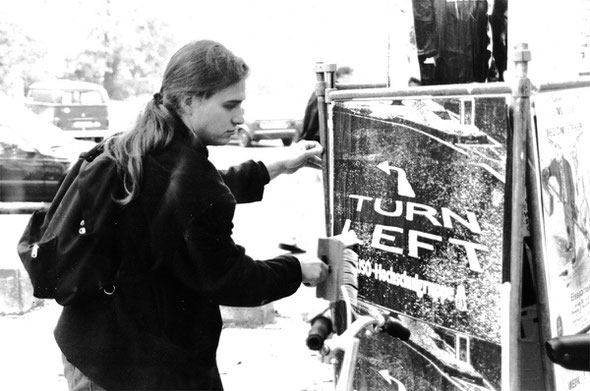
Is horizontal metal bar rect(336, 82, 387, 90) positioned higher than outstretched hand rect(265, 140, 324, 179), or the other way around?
horizontal metal bar rect(336, 82, 387, 90)

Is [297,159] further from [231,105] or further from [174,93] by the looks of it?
[174,93]

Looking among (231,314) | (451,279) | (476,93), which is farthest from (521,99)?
(231,314)

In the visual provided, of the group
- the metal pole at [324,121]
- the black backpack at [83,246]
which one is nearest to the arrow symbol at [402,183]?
the metal pole at [324,121]

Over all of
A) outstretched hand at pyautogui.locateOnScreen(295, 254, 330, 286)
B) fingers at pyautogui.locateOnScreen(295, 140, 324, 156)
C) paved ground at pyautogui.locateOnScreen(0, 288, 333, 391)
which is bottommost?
paved ground at pyautogui.locateOnScreen(0, 288, 333, 391)

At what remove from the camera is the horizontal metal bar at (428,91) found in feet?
8.52

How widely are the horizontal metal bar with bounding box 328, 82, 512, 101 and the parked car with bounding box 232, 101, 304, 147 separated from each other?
598 inches

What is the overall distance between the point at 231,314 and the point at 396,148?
3.09 m

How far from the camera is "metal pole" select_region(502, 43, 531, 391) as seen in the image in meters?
2.52

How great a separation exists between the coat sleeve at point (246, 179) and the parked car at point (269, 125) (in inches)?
597

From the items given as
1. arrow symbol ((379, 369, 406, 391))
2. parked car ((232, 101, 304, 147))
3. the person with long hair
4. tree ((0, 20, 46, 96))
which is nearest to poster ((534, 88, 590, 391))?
→ arrow symbol ((379, 369, 406, 391))

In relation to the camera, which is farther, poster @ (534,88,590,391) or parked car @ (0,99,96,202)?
parked car @ (0,99,96,202)

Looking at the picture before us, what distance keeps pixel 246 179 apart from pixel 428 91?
2.63 feet

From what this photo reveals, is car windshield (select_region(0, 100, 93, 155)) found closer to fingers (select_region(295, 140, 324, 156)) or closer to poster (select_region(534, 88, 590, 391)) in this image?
fingers (select_region(295, 140, 324, 156))

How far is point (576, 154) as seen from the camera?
290cm
